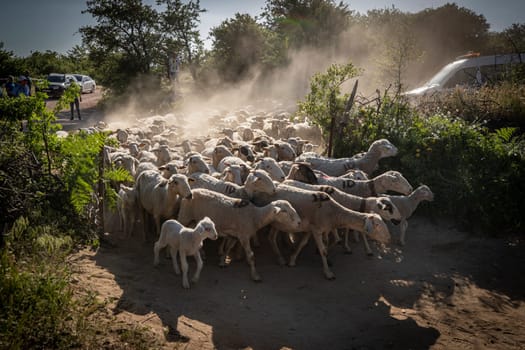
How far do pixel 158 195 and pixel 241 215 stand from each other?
169cm

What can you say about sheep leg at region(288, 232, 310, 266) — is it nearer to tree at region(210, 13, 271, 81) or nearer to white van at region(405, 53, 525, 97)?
white van at region(405, 53, 525, 97)

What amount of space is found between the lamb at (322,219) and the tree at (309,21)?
26.3 m

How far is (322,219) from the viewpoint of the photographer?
24.0 ft

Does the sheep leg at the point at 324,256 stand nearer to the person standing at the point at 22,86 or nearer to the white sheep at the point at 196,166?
the white sheep at the point at 196,166

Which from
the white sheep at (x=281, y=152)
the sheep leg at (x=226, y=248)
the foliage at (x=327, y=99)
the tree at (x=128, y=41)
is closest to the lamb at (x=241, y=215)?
the sheep leg at (x=226, y=248)

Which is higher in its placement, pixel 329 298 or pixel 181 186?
pixel 181 186

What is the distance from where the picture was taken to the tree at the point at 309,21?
32.3 metres

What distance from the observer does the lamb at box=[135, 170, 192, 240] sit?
7.57 meters

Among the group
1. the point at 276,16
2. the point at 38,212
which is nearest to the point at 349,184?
the point at 38,212

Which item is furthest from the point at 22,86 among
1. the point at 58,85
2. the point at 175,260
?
the point at 175,260

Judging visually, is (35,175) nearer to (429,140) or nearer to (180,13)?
(429,140)

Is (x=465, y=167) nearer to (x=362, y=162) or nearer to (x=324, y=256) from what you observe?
(x=362, y=162)

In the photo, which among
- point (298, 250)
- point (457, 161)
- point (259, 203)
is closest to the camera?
point (298, 250)

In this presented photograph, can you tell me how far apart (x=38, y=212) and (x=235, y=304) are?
302 cm
